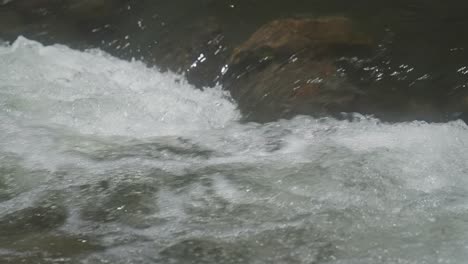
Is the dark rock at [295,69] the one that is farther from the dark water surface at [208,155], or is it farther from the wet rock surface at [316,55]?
the dark water surface at [208,155]

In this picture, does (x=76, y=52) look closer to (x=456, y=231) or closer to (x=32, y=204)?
(x=32, y=204)

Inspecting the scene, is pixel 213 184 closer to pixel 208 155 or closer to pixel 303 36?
pixel 208 155

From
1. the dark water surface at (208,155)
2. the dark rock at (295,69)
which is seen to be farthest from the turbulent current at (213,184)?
the dark rock at (295,69)

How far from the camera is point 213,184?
353 centimetres

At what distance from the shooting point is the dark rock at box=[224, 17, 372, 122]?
4684 mm

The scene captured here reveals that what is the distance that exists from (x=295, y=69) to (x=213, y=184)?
68.7 inches

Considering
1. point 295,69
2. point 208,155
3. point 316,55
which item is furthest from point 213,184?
point 316,55

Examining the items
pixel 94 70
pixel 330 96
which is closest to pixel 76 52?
pixel 94 70

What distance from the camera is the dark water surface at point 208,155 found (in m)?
2.86

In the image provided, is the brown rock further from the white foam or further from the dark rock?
the white foam

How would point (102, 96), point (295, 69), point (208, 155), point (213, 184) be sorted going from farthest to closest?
point (102, 96) < point (295, 69) < point (208, 155) < point (213, 184)

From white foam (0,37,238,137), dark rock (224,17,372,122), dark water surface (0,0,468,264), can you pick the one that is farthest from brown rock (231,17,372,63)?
white foam (0,37,238,137)

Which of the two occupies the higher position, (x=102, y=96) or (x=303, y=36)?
(x=303, y=36)

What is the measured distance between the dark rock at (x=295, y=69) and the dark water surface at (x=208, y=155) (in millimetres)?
156
